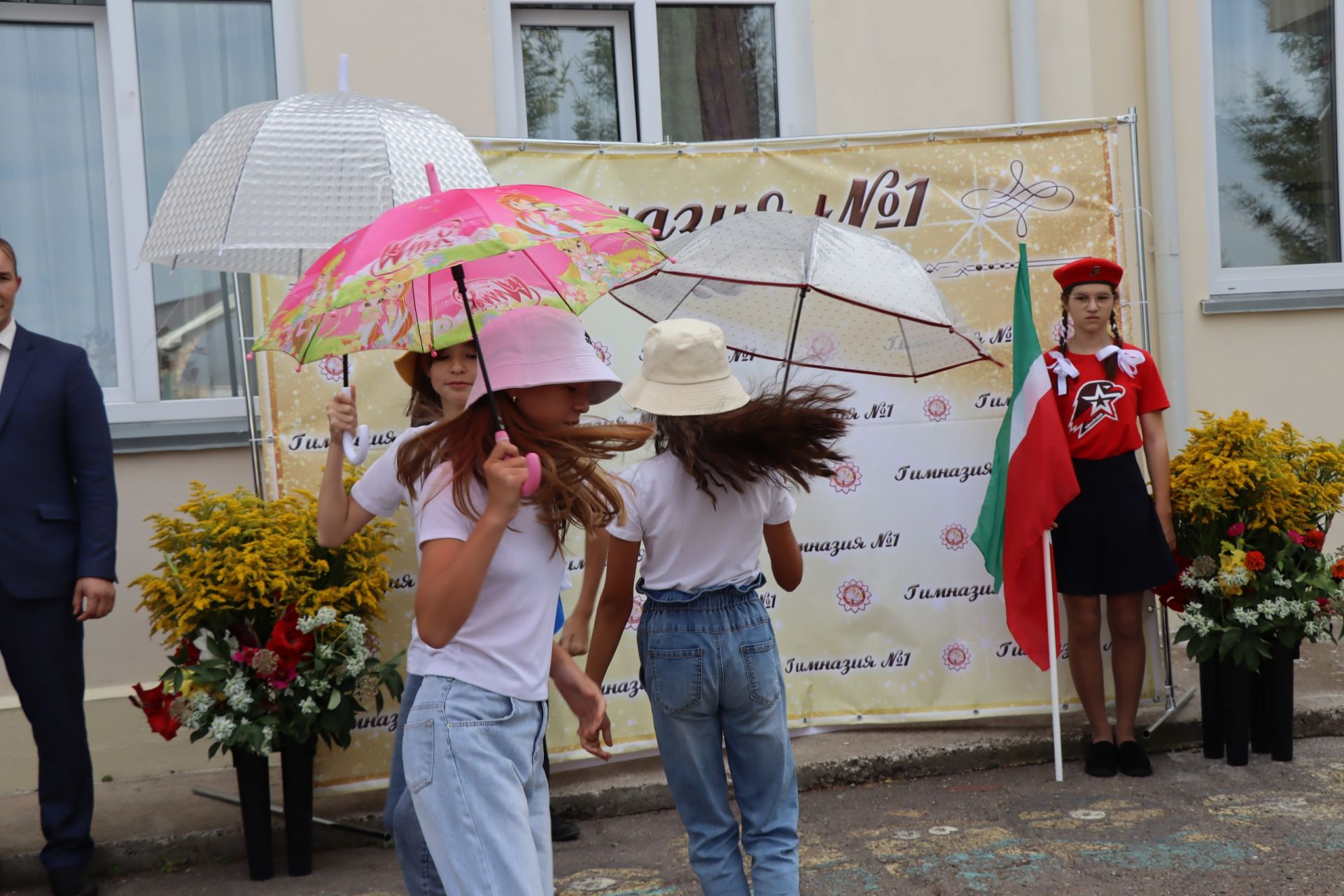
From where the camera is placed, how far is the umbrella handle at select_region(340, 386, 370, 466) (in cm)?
311

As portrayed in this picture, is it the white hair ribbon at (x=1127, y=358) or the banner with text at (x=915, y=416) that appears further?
the banner with text at (x=915, y=416)

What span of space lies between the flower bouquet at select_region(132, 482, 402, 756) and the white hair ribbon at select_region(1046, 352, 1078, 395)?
2716 millimetres

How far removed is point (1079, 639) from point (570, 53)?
3.67m

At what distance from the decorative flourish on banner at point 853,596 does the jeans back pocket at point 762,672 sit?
1983 millimetres

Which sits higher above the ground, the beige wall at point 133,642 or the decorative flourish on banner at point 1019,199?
the decorative flourish on banner at point 1019,199

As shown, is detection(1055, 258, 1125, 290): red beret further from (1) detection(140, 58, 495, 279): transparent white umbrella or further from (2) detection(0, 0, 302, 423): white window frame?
(2) detection(0, 0, 302, 423): white window frame

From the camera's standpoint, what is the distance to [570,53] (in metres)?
6.19

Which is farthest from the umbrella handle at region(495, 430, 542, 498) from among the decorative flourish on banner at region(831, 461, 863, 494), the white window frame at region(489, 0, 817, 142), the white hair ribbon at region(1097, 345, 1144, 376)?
the white window frame at region(489, 0, 817, 142)

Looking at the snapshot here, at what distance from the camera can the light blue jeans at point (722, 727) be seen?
3096mm

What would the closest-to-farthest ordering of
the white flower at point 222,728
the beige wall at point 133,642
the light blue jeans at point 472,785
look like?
the light blue jeans at point 472,785
the white flower at point 222,728
the beige wall at point 133,642

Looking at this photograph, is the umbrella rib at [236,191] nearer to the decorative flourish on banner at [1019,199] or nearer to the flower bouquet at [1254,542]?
the decorative flourish on banner at [1019,199]

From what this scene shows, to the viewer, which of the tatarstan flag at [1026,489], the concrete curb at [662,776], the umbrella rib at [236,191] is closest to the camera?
the umbrella rib at [236,191]

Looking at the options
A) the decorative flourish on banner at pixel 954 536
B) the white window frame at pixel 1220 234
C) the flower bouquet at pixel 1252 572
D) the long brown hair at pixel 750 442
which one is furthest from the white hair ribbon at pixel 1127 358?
the long brown hair at pixel 750 442

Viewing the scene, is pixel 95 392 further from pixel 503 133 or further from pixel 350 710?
pixel 503 133
